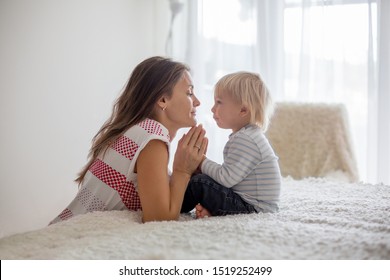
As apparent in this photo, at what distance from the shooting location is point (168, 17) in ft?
11.8

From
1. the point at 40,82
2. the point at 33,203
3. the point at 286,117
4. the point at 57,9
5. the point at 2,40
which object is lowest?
the point at 33,203

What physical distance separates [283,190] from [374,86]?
1097 mm

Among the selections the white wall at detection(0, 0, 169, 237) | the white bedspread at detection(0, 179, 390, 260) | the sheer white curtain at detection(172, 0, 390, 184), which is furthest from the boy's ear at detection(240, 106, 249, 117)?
the sheer white curtain at detection(172, 0, 390, 184)

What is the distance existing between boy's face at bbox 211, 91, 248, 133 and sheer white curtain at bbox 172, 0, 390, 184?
1.36 m

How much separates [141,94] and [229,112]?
12.7 inches

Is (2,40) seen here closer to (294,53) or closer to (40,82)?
(40,82)

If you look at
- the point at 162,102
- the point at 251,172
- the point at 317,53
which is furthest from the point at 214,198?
the point at 317,53

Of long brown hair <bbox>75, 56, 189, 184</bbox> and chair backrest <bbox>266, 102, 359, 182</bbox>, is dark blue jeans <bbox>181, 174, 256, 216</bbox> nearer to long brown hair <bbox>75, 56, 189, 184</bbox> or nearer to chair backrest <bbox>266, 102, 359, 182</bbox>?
long brown hair <bbox>75, 56, 189, 184</bbox>

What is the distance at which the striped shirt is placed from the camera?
167 centimetres

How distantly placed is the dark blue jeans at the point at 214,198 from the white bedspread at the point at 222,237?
0.08 meters
